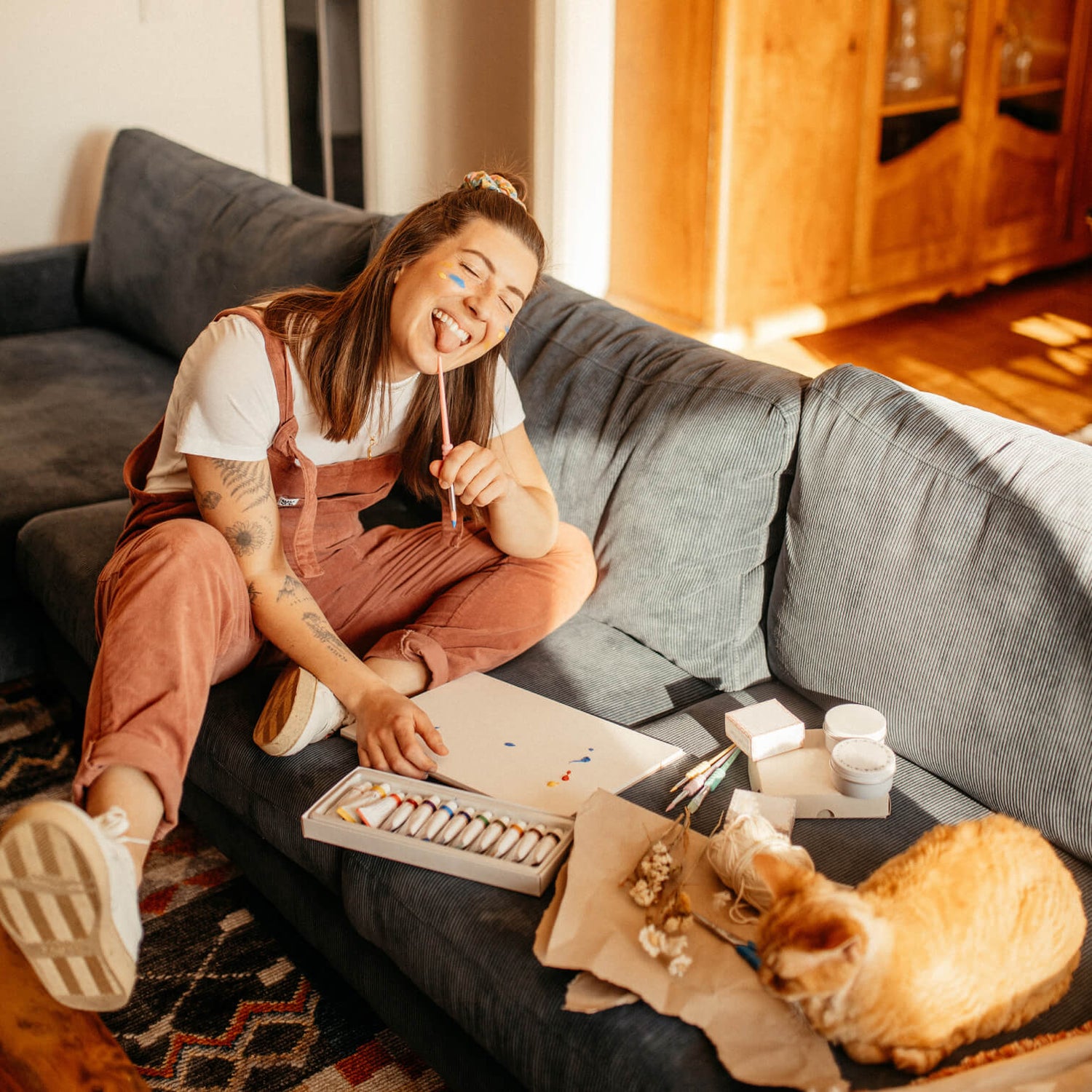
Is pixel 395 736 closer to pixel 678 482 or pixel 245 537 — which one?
pixel 245 537

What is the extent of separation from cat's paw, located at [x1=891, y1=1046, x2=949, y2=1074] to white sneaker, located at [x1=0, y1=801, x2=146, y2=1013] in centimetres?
65

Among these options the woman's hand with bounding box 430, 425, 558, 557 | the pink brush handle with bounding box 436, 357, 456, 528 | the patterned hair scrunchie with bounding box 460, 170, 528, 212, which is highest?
the patterned hair scrunchie with bounding box 460, 170, 528, 212

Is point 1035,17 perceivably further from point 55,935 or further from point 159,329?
point 55,935

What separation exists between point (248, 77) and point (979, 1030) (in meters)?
3.19

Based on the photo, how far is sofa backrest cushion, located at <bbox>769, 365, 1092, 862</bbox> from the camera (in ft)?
4.00

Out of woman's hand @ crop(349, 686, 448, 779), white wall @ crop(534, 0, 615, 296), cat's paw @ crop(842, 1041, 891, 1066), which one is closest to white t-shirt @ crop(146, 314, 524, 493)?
woman's hand @ crop(349, 686, 448, 779)

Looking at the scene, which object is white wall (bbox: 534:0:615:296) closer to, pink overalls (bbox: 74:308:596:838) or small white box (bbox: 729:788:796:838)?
pink overalls (bbox: 74:308:596:838)

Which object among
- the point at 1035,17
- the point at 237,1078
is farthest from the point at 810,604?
the point at 1035,17

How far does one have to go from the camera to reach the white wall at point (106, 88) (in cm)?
307

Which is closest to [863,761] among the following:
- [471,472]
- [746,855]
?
[746,855]

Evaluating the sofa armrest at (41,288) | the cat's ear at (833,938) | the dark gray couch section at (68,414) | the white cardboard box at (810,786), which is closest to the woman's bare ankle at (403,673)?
the white cardboard box at (810,786)

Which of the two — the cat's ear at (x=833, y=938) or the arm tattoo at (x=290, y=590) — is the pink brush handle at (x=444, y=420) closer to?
the arm tattoo at (x=290, y=590)

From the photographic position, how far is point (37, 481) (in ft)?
7.01

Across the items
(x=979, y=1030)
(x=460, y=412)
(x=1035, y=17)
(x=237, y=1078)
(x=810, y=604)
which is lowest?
(x=237, y=1078)
